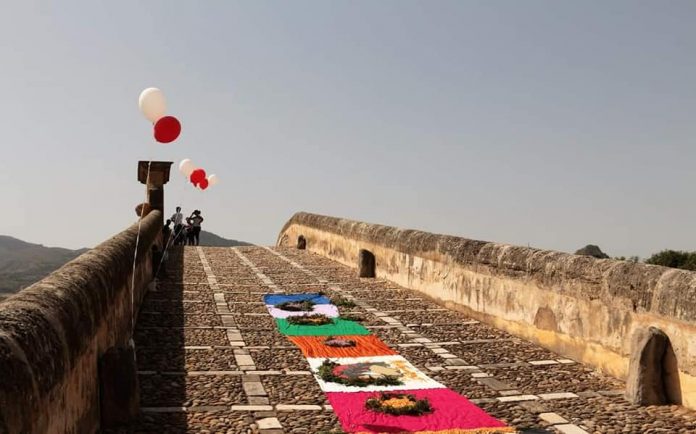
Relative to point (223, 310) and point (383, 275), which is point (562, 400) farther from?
point (383, 275)

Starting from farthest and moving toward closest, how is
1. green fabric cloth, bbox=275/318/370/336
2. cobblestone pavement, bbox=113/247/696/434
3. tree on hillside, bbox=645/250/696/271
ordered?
tree on hillside, bbox=645/250/696/271
green fabric cloth, bbox=275/318/370/336
cobblestone pavement, bbox=113/247/696/434

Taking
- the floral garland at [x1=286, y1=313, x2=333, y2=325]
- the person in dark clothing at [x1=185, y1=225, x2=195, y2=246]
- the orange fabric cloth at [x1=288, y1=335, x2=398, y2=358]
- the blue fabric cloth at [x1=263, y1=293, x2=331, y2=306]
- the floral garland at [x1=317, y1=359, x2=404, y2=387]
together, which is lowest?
the floral garland at [x1=317, y1=359, x2=404, y2=387]

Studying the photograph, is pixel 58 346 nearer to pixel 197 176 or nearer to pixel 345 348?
pixel 345 348

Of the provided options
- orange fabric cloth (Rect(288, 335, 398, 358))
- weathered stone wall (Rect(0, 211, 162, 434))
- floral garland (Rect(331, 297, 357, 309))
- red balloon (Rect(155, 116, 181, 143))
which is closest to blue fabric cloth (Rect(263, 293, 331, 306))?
→ floral garland (Rect(331, 297, 357, 309))

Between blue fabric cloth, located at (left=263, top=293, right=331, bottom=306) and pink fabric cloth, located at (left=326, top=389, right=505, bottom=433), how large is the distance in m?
5.22

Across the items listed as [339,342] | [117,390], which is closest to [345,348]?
[339,342]

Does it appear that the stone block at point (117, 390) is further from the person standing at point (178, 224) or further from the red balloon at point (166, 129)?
the person standing at point (178, 224)

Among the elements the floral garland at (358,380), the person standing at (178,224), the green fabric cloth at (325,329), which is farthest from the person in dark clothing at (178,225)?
the floral garland at (358,380)

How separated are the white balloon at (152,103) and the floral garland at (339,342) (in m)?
4.12

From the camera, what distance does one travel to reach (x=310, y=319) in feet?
30.3

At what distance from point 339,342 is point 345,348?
236mm

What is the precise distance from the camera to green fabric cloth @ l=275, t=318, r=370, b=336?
8422 millimetres

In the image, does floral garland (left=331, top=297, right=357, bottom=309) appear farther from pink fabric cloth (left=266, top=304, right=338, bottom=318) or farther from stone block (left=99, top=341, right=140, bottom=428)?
stone block (left=99, top=341, right=140, bottom=428)

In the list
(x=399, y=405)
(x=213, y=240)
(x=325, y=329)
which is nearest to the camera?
(x=399, y=405)
